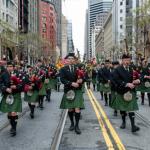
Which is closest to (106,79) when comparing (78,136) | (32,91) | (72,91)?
(32,91)

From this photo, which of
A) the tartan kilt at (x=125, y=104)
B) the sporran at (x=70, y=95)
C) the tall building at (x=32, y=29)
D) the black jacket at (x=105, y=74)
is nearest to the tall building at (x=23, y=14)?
the tall building at (x=32, y=29)

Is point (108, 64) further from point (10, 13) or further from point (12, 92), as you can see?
point (10, 13)

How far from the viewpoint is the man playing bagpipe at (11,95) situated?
443 inches

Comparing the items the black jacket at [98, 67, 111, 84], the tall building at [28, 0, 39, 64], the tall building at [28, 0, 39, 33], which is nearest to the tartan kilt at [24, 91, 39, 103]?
the black jacket at [98, 67, 111, 84]

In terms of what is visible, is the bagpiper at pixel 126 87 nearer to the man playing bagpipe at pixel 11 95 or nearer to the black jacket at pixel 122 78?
the black jacket at pixel 122 78

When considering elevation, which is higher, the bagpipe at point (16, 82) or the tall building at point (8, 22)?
the tall building at point (8, 22)

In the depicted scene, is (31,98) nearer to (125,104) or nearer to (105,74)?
(125,104)

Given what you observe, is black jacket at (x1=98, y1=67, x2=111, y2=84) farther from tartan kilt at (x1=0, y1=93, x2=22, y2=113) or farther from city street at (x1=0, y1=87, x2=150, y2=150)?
tartan kilt at (x1=0, y1=93, x2=22, y2=113)

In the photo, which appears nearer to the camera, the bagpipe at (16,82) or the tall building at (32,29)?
the bagpipe at (16,82)

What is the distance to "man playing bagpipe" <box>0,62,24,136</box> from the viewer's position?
A: 11.2 m

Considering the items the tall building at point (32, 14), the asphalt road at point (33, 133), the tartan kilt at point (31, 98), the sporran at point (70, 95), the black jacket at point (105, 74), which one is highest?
the tall building at point (32, 14)

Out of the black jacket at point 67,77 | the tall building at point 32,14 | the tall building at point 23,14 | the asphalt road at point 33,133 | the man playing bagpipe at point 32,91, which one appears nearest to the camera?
the asphalt road at point 33,133

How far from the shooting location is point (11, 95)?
11.4 meters

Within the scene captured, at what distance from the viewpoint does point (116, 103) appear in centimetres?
1195
